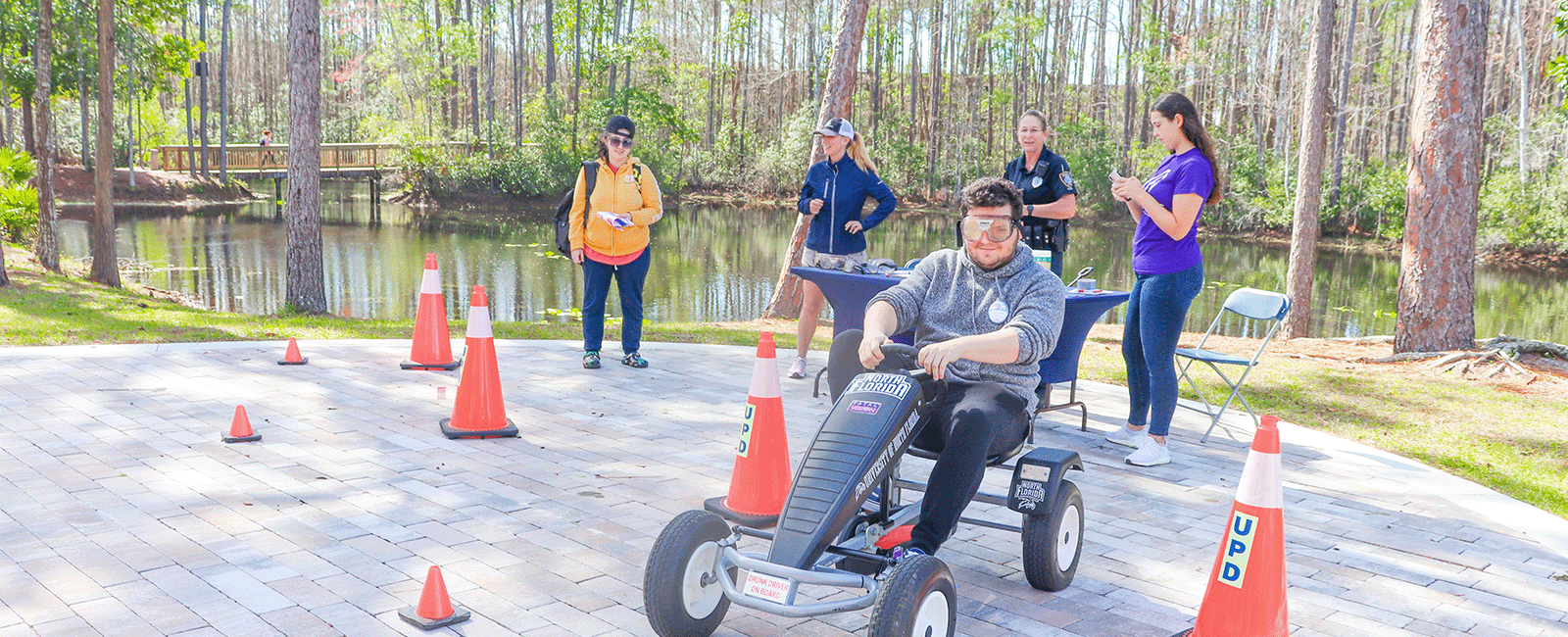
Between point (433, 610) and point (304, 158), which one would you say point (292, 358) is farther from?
point (304, 158)

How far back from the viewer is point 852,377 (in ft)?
11.5

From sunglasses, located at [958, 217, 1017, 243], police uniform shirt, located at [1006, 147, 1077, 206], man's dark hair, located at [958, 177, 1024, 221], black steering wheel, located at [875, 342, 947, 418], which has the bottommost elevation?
black steering wheel, located at [875, 342, 947, 418]

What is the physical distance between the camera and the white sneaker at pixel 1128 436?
206 inches

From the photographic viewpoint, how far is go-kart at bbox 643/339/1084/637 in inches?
104

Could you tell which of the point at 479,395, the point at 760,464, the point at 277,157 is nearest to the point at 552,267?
the point at 479,395

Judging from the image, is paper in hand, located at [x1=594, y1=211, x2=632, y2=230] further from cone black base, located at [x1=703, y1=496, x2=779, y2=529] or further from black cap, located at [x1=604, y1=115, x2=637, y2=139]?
cone black base, located at [x1=703, y1=496, x2=779, y2=529]

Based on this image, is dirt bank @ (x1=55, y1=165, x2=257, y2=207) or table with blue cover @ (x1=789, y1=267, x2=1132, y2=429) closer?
table with blue cover @ (x1=789, y1=267, x2=1132, y2=429)

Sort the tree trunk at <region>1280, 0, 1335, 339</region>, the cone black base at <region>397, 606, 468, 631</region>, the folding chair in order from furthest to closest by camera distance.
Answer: the tree trunk at <region>1280, 0, 1335, 339</region>, the folding chair, the cone black base at <region>397, 606, 468, 631</region>

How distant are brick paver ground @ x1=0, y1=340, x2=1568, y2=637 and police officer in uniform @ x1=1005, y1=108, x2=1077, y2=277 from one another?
1156 millimetres

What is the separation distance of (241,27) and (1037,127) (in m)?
71.5

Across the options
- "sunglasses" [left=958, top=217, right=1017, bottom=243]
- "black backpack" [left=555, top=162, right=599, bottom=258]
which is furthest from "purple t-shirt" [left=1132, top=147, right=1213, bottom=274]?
"black backpack" [left=555, top=162, right=599, bottom=258]

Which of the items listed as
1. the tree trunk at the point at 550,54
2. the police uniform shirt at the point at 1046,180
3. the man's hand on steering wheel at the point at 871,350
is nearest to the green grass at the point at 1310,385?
the police uniform shirt at the point at 1046,180

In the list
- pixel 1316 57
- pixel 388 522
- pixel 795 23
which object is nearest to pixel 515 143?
pixel 795 23

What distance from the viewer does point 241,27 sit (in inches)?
2549
